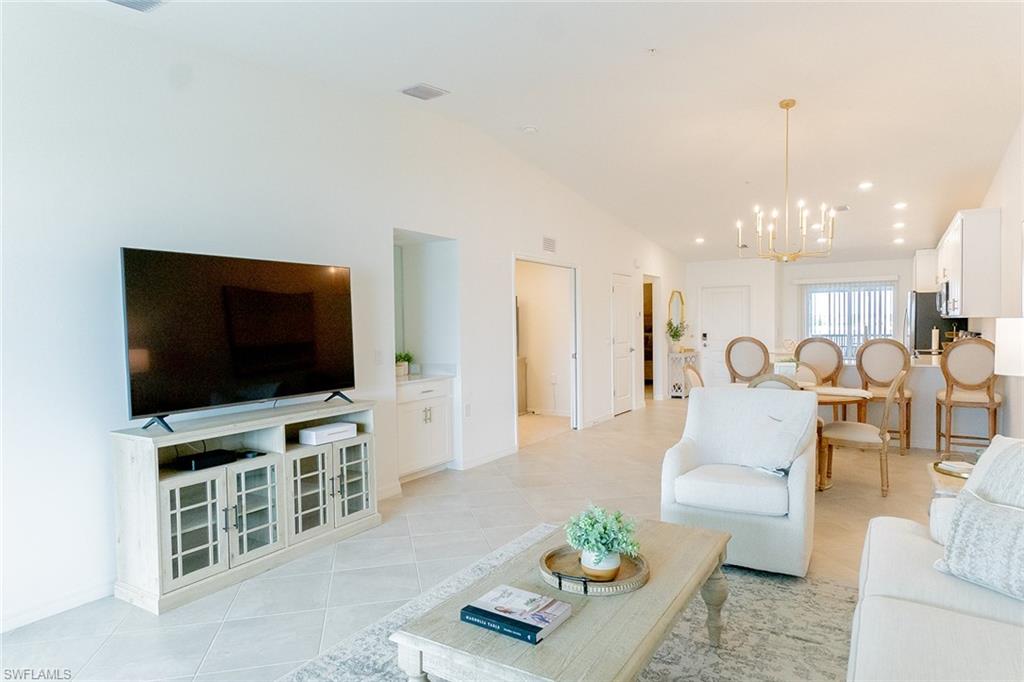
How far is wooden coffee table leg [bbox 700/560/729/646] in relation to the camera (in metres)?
2.34

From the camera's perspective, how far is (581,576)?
1951 millimetres

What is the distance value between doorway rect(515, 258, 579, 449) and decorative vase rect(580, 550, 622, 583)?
5.58 meters

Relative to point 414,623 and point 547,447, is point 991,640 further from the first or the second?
point 547,447

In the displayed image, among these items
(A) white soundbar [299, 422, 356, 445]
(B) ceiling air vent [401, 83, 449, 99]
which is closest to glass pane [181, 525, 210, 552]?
(A) white soundbar [299, 422, 356, 445]

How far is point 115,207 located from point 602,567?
2.99m

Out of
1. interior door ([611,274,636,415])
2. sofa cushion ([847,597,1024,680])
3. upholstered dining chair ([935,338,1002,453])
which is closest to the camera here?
sofa cushion ([847,597,1024,680])

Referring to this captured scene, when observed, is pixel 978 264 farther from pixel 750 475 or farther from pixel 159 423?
pixel 159 423

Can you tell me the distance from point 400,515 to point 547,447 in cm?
245

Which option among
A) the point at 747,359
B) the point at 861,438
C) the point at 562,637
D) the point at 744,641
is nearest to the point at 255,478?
the point at 562,637

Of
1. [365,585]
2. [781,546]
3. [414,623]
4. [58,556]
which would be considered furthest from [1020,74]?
[58,556]

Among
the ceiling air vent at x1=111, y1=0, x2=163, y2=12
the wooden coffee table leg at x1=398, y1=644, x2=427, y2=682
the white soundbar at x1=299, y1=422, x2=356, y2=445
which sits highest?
the ceiling air vent at x1=111, y1=0, x2=163, y2=12

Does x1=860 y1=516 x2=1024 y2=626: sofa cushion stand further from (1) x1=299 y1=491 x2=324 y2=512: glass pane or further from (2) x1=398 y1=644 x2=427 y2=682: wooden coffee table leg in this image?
(1) x1=299 y1=491 x2=324 y2=512: glass pane

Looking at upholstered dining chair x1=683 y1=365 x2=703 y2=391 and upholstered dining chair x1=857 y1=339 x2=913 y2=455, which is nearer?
upholstered dining chair x1=683 y1=365 x2=703 y2=391

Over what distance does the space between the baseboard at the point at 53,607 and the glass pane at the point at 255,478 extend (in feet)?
2.61
